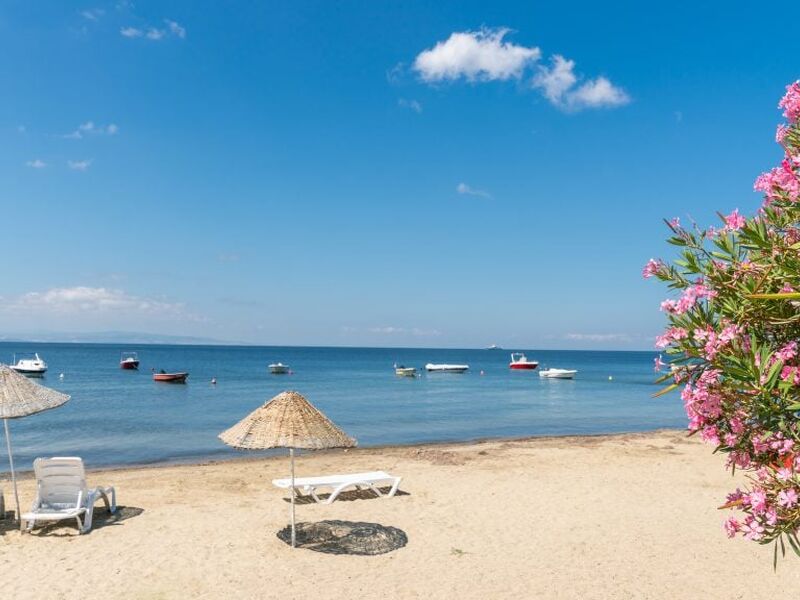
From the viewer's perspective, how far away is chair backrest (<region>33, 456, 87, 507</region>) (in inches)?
412

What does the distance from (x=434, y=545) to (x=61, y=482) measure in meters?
6.23

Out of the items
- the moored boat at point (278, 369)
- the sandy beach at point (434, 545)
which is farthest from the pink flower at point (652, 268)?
the moored boat at point (278, 369)

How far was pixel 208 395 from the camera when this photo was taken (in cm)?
4997

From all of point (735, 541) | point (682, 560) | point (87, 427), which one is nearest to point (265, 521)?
point (682, 560)

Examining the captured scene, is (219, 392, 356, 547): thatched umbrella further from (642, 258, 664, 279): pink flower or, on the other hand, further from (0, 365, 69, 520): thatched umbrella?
(642, 258, 664, 279): pink flower

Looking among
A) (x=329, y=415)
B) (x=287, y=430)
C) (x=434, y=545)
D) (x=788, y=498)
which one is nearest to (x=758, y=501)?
(x=788, y=498)

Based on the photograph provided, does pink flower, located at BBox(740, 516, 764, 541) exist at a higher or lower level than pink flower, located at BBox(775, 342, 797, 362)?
lower

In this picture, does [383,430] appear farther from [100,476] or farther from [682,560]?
[682,560]

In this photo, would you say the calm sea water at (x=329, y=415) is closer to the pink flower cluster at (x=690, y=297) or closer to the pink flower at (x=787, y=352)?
the pink flower cluster at (x=690, y=297)

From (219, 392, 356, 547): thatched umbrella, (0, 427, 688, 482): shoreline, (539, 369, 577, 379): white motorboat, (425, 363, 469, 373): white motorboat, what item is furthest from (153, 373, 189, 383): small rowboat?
(219, 392, 356, 547): thatched umbrella

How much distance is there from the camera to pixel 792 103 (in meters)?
3.35

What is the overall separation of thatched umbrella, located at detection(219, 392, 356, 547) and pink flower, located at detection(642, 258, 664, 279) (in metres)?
6.22

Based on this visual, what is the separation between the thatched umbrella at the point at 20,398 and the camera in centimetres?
981

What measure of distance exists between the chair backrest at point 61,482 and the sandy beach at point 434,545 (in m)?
0.61
